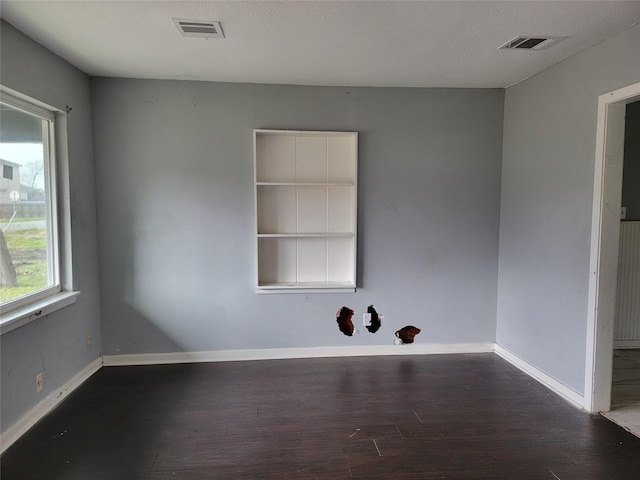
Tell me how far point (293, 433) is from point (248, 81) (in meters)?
2.69

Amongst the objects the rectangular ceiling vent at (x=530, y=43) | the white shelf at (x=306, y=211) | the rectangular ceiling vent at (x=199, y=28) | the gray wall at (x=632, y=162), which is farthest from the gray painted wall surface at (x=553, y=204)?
the rectangular ceiling vent at (x=199, y=28)

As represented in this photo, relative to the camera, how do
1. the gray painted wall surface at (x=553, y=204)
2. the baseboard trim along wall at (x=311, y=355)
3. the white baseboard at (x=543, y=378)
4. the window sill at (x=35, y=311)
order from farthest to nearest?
the baseboard trim along wall at (x=311, y=355) < the white baseboard at (x=543, y=378) < the gray painted wall surface at (x=553, y=204) < the window sill at (x=35, y=311)

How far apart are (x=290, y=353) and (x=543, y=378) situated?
204 centimetres

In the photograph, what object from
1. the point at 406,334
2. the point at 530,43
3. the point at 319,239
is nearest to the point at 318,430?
the point at 406,334

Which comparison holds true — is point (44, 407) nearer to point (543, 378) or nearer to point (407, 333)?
point (407, 333)

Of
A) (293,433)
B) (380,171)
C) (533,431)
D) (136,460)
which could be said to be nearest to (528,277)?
(533,431)

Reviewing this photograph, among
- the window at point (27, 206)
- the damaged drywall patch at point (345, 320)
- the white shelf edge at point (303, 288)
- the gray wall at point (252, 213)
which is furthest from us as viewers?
the damaged drywall patch at point (345, 320)

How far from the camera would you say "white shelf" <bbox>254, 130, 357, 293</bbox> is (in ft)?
11.4

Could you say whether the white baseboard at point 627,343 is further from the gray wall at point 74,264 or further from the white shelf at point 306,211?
the gray wall at point 74,264

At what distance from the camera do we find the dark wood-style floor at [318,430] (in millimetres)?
2055

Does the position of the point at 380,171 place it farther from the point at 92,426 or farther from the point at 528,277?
the point at 92,426

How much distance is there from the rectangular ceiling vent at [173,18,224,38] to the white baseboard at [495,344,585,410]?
130 inches

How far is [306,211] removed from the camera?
3549mm

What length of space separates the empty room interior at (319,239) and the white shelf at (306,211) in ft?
0.07
